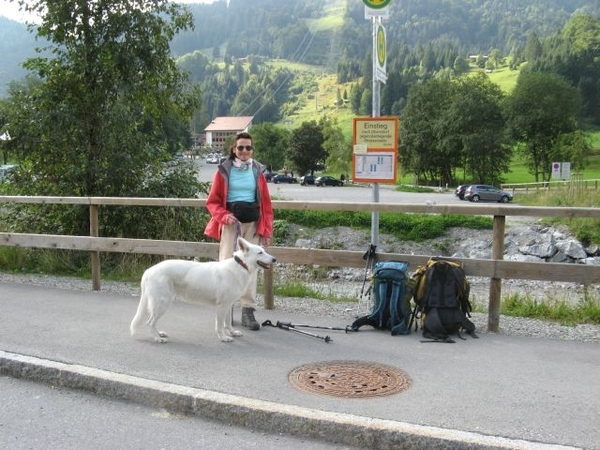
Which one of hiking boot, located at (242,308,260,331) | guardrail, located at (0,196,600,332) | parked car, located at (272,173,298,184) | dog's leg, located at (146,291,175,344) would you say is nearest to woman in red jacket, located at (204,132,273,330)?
hiking boot, located at (242,308,260,331)

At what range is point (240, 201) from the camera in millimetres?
6320

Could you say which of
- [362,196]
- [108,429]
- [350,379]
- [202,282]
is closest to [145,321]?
[202,282]

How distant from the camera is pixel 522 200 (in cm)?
3969

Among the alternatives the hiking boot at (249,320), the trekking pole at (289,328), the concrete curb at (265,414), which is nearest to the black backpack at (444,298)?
the trekking pole at (289,328)

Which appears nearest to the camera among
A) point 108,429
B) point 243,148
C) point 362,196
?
point 108,429

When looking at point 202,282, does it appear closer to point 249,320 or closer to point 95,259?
point 249,320

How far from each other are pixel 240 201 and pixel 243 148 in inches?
22.4

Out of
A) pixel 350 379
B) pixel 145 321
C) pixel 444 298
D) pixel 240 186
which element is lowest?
pixel 350 379

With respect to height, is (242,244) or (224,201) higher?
(224,201)

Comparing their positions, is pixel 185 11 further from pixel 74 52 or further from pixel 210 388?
pixel 210 388

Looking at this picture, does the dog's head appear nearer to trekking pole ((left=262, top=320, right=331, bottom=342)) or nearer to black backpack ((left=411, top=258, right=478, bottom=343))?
trekking pole ((left=262, top=320, right=331, bottom=342))

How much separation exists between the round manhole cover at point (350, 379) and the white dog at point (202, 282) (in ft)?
3.75

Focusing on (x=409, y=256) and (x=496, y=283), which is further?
(x=409, y=256)

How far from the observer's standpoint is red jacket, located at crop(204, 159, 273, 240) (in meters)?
6.31
